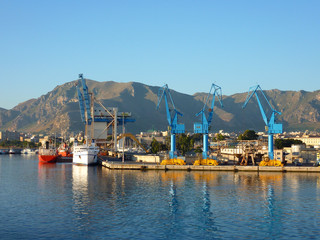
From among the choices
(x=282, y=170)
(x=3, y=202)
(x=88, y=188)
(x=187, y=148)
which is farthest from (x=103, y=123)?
(x=3, y=202)

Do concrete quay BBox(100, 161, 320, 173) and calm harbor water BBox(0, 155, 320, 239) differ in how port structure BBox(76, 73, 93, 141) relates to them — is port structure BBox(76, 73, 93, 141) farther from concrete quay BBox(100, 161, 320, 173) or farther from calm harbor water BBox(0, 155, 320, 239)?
calm harbor water BBox(0, 155, 320, 239)

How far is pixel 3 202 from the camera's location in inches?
2373

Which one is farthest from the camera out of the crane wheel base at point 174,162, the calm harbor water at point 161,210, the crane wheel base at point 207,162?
the crane wheel base at point 174,162

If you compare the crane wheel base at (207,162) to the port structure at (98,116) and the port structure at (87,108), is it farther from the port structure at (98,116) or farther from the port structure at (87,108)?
the port structure at (87,108)

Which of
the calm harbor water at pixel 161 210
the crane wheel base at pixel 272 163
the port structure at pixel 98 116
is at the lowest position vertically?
the calm harbor water at pixel 161 210

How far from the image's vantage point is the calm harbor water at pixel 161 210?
42781 millimetres

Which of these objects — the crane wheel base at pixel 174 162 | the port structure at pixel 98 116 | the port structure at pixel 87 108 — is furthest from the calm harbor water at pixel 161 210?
the port structure at pixel 98 116

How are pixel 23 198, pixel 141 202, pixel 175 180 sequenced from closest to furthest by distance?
pixel 141 202
pixel 23 198
pixel 175 180

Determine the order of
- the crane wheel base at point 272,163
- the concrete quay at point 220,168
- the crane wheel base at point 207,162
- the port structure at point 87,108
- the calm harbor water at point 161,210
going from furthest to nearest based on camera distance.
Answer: the port structure at point 87,108, the crane wheel base at point 207,162, the crane wheel base at point 272,163, the concrete quay at point 220,168, the calm harbor water at point 161,210

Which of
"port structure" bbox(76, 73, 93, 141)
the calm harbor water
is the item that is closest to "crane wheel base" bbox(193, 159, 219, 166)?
the calm harbor water

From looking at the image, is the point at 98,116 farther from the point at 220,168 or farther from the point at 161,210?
the point at 161,210

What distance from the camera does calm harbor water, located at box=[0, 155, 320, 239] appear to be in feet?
140

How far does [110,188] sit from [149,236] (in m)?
33.6

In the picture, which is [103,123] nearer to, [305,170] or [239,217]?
[305,170]
